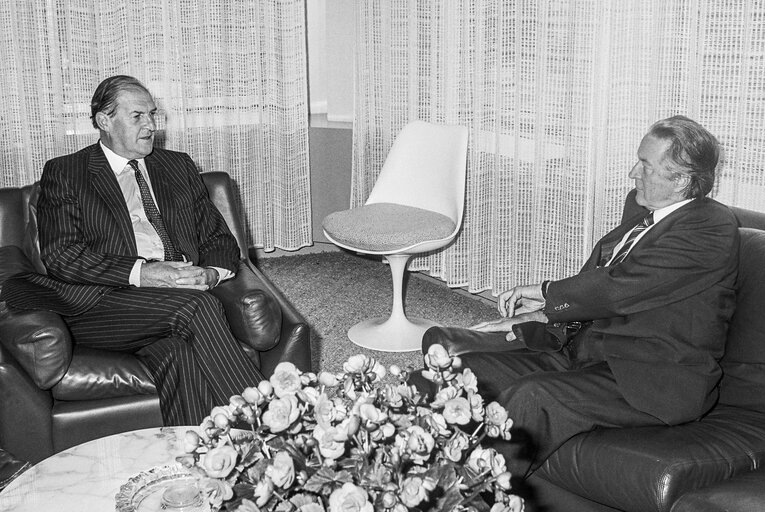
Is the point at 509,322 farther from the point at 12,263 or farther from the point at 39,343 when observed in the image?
the point at 12,263

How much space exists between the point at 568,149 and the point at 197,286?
5.47 feet

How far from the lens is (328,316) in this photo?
439cm

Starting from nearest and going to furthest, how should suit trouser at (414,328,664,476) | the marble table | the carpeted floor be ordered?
the marble table < suit trouser at (414,328,664,476) < the carpeted floor

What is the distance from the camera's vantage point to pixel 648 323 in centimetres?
232

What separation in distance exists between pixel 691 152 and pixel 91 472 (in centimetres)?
167

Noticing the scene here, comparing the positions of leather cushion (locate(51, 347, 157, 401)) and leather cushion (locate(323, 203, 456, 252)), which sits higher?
leather cushion (locate(323, 203, 456, 252))

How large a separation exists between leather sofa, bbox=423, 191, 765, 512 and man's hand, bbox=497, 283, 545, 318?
570mm

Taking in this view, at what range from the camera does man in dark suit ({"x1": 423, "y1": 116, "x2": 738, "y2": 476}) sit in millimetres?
2217

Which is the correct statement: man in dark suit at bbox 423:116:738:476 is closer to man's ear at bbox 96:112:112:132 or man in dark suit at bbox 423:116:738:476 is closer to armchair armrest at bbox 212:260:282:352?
armchair armrest at bbox 212:260:282:352

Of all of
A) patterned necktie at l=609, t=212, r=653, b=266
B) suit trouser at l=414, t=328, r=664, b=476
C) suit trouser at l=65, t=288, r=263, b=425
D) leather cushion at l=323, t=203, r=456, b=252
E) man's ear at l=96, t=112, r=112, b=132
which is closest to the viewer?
suit trouser at l=414, t=328, r=664, b=476

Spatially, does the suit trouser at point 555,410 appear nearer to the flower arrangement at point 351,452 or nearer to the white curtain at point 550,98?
the flower arrangement at point 351,452

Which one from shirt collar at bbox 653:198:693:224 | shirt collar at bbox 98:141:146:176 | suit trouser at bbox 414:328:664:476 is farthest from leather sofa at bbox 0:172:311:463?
shirt collar at bbox 653:198:693:224

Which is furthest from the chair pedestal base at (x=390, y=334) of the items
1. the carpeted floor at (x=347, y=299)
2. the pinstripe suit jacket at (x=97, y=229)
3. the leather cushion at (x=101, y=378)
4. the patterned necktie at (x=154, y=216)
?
the leather cushion at (x=101, y=378)

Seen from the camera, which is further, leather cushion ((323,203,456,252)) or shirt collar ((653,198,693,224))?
leather cushion ((323,203,456,252))
